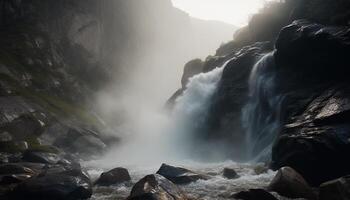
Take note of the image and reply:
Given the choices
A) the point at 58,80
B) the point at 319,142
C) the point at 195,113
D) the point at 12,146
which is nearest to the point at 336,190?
the point at 319,142

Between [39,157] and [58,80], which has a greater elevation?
[58,80]

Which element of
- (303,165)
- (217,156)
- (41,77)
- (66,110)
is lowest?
(303,165)

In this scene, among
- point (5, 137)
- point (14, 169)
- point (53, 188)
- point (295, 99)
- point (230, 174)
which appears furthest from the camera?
point (5, 137)

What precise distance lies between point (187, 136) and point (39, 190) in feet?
149

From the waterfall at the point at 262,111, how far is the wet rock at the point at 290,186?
671 inches

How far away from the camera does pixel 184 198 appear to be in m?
23.4

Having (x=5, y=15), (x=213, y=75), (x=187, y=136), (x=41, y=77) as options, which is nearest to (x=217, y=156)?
(x=187, y=136)

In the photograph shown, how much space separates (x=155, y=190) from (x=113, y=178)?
11.6m

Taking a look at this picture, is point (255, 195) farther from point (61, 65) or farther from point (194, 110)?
point (61, 65)

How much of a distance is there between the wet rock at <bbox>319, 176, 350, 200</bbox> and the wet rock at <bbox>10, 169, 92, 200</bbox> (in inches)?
601

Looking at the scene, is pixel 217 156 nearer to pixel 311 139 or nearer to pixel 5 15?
pixel 311 139

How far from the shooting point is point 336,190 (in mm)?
20938

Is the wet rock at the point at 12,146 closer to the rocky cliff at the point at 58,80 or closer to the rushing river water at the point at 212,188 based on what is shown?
the rocky cliff at the point at 58,80

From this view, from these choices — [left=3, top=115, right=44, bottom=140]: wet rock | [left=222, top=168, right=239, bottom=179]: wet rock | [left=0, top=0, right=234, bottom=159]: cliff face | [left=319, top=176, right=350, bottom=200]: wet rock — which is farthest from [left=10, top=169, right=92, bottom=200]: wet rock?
[left=3, top=115, right=44, bottom=140]: wet rock
